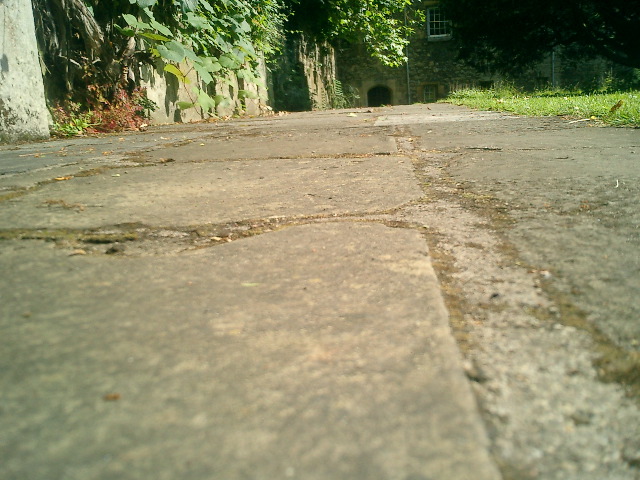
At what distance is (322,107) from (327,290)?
43.2 ft

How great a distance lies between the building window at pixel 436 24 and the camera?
60.6 feet

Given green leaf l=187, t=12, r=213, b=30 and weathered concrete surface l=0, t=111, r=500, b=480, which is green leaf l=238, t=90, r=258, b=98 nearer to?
green leaf l=187, t=12, r=213, b=30

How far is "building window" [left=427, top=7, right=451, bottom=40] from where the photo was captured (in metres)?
18.5

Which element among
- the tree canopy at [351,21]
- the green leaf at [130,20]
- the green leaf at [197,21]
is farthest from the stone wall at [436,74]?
the green leaf at [130,20]

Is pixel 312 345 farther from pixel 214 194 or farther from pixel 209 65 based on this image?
pixel 209 65

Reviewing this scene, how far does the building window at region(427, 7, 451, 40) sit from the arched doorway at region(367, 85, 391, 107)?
2415 mm

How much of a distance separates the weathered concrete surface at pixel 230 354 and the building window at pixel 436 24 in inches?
757

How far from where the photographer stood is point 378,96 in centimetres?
1917

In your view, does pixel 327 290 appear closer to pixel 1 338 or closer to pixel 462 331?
pixel 462 331

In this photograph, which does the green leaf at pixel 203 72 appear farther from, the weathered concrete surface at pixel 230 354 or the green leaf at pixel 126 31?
the weathered concrete surface at pixel 230 354

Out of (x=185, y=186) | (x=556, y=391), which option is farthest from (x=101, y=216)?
(x=556, y=391)

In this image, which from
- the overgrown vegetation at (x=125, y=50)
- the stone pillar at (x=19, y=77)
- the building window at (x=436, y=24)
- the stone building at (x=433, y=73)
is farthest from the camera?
the building window at (x=436, y=24)

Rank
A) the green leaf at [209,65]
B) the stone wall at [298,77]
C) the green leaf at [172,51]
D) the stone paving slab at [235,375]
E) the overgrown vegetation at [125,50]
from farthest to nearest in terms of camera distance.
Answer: the stone wall at [298,77] < the green leaf at [209,65] < the green leaf at [172,51] < the overgrown vegetation at [125,50] < the stone paving slab at [235,375]

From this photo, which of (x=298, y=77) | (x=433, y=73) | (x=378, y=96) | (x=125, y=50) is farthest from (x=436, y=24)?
(x=125, y=50)
